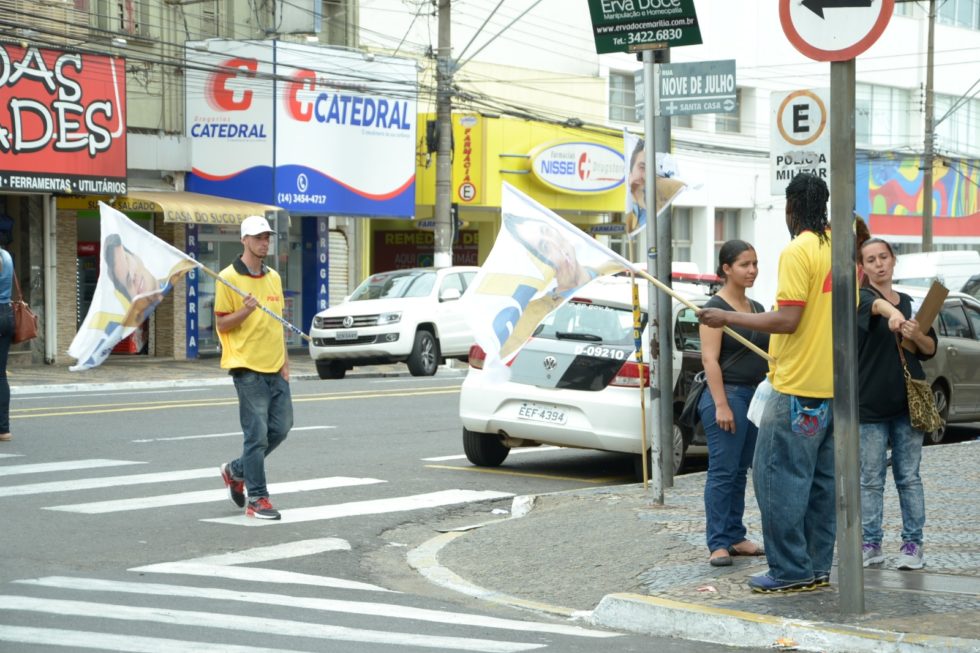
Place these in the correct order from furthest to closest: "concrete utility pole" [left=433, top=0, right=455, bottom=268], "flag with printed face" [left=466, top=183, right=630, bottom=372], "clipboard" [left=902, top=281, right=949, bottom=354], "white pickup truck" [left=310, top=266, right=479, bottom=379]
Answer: "concrete utility pole" [left=433, top=0, right=455, bottom=268]
"white pickup truck" [left=310, top=266, right=479, bottom=379]
"flag with printed face" [left=466, top=183, right=630, bottom=372]
"clipboard" [left=902, top=281, right=949, bottom=354]

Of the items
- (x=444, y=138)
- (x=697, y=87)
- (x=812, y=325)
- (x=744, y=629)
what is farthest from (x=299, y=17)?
(x=744, y=629)

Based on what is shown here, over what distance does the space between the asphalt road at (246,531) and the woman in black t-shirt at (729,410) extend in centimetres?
131

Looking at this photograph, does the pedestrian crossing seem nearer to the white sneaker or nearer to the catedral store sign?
the white sneaker

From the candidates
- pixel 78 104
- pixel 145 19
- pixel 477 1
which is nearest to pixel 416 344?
pixel 78 104

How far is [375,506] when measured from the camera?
11.8 m

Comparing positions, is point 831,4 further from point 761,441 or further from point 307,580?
point 307,580

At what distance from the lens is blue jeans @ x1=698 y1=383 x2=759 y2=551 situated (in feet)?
28.2

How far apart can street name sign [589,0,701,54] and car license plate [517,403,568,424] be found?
3.16 metres

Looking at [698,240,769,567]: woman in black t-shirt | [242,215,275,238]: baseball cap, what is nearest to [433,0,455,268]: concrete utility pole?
[242,215,275,238]: baseball cap

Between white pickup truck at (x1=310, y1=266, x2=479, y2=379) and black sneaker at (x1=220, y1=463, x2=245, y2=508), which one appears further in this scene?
white pickup truck at (x1=310, y1=266, x2=479, y2=379)

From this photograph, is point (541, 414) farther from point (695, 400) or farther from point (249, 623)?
point (249, 623)

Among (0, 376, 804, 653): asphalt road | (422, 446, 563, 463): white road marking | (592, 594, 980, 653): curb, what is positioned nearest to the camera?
(592, 594, 980, 653): curb

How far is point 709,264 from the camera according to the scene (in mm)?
46531

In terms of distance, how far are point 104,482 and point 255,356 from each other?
243cm
